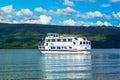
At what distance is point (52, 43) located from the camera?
168875mm

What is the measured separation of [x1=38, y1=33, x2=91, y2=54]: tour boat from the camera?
166 meters

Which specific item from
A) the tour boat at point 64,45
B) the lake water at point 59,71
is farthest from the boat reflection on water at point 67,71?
the tour boat at point 64,45

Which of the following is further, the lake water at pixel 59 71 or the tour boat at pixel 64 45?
the tour boat at pixel 64 45

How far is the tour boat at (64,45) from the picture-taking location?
16562 cm

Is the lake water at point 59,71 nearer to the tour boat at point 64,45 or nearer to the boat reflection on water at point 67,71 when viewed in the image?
the boat reflection on water at point 67,71

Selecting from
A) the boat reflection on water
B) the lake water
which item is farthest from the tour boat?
the boat reflection on water

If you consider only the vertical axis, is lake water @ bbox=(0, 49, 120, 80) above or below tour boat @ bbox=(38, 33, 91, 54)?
below

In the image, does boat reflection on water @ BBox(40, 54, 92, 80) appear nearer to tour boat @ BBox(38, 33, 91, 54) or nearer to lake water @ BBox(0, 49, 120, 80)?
lake water @ BBox(0, 49, 120, 80)

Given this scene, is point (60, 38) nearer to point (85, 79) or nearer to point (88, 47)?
point (88, 47)

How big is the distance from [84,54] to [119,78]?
100001 millimetres

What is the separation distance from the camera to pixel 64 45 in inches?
6639

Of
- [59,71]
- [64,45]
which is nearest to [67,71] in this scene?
[59,71]

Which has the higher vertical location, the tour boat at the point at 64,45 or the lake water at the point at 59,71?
the tour boat at the point at 64,45

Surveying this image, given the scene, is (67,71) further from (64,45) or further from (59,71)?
(64,45)
